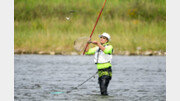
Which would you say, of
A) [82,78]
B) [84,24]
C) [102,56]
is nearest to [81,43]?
[102,56]

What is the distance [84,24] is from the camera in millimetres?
30859

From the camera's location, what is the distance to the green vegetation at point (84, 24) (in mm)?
28125

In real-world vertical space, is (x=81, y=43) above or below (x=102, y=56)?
above

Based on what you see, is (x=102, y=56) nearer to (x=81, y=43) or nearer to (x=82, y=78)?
(x=81, y=43)

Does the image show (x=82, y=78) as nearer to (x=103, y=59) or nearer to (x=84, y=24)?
(x=103, y=59)

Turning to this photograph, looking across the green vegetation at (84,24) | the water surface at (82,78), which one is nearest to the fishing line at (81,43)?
the water surface at (82,78)

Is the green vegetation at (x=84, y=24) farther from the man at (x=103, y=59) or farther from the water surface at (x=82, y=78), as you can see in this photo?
the man at (x=103, y=59)

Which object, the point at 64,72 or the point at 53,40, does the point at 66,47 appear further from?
the point at 64,72

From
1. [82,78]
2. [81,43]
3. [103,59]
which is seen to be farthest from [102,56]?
[82,78]

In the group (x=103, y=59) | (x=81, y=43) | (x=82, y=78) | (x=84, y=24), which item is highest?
(x=84, y=24)

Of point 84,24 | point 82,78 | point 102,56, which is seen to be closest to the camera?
point 102,56

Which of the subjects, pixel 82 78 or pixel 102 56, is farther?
pixel 82 78

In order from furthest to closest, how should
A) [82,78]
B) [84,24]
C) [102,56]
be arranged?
1. [84,24]
2. [82,78]
3. [102,56]

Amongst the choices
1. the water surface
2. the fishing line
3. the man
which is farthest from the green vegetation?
the man
